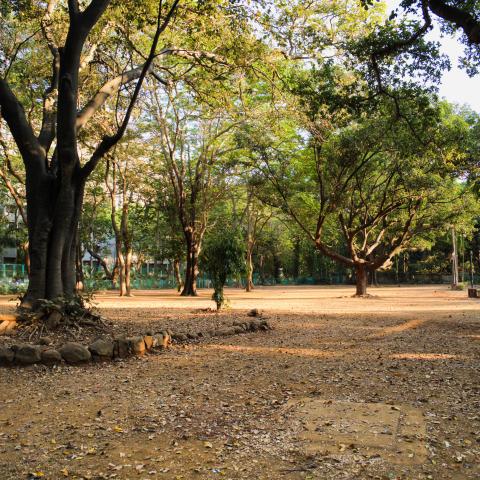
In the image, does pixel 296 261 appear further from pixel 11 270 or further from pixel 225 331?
pixel 225 331

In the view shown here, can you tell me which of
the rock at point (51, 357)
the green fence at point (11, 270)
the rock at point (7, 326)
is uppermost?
the green fence at point (11, 270)

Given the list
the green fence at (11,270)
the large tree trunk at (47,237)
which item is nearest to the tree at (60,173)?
the large tree trunk at (47,237)

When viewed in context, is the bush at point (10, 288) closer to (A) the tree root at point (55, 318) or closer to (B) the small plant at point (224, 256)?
(B) the small plant at point (224, 256)

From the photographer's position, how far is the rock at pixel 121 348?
7.74 meters

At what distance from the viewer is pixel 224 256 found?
587 inches

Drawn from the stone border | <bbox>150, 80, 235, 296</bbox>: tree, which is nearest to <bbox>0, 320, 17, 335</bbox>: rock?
the stone border

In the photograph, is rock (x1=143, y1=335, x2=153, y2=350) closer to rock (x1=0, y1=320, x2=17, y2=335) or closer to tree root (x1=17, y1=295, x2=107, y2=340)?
tree root (x1=17, y1=295, x2=107, y2=340)

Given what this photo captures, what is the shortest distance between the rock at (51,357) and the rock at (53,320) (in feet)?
6.00

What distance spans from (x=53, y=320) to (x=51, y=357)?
1.99 meters

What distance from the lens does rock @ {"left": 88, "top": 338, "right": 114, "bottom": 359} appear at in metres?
7.48

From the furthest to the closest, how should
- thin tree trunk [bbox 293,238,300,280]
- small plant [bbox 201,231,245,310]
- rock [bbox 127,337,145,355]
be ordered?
thin tree trunk [bbox 293,238,300,280], small plant [bbox 201,231,245,310], rock [bbox 127,337,145,355]

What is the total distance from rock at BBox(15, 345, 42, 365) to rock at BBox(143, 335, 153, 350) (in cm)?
175

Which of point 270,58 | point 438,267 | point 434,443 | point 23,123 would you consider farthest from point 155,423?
point 438,267

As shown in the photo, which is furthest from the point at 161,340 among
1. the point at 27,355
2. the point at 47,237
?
the point at 47,237
